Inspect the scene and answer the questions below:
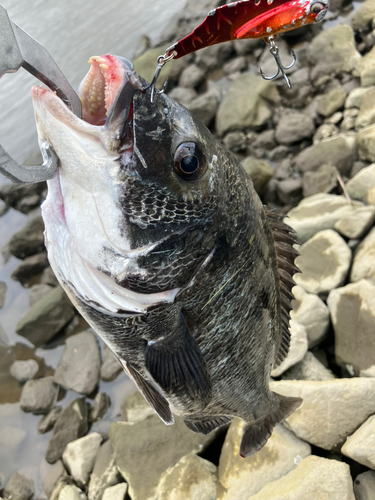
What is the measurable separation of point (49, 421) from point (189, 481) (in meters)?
2.13

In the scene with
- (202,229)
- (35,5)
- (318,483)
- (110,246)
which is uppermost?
(35,5)

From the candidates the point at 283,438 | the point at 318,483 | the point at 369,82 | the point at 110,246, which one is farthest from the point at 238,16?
the point at 369,82

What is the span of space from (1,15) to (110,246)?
56 centimetres

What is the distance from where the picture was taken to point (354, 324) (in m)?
2.95

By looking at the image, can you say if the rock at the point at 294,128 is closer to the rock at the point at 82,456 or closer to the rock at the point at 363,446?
the rock at the point at 363,446

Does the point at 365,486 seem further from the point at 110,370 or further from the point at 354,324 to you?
the point at 110,370

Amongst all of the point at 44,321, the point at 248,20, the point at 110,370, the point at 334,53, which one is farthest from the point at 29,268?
the point at 334,53

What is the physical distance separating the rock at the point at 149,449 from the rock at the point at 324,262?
1.58 metres

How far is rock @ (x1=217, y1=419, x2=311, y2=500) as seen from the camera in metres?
2.38

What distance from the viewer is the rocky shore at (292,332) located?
245 cm

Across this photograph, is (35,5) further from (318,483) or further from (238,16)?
(318,483)

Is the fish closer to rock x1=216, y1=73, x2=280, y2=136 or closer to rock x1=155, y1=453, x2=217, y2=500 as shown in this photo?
rock x1=155, y1=453, x2=217, y2=500

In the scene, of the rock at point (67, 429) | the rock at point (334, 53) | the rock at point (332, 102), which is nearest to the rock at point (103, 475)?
the rock at point (67, 429)

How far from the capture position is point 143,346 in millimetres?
1253
